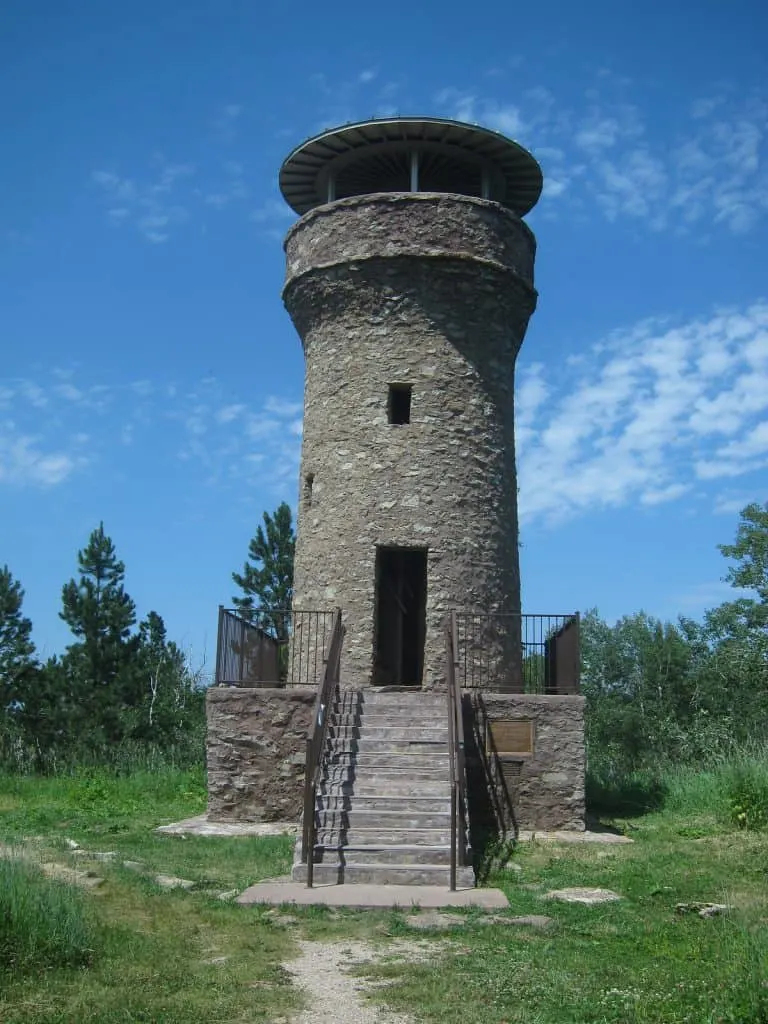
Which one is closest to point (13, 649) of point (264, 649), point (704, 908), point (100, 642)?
point (100, 642)

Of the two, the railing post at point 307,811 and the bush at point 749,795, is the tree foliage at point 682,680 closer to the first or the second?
the bush at point 749,795

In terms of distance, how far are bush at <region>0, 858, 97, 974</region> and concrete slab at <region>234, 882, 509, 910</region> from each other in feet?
6.72

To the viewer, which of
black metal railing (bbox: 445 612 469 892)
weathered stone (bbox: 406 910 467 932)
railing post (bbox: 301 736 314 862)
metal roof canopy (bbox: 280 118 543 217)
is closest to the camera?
weathered stone (bbox: 406 910 467 932)

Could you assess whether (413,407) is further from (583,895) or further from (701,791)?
(583,895)

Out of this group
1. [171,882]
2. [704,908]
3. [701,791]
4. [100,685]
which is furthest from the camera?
[100,685]

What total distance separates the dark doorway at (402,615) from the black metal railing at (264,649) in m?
1.28

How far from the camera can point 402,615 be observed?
1558 cm

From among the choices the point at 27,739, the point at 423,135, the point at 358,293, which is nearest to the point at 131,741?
the point at 27,739

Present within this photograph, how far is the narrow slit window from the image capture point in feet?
48.3

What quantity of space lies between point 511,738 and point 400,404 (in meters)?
5.37

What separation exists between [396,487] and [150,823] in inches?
225

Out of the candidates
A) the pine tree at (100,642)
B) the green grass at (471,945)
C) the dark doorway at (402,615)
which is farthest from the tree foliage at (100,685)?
the green grass at (471,945)

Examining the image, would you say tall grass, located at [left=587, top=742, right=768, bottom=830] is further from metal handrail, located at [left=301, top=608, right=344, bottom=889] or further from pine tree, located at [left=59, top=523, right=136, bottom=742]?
pine tree, located at [left=59, top=523, right=136, bottom=742]

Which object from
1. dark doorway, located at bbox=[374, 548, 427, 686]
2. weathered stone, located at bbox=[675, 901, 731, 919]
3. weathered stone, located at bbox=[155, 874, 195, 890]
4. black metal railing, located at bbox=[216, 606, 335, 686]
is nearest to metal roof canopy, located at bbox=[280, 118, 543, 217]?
dark doorway, located at bbox=[374, 548, 427, 686]
